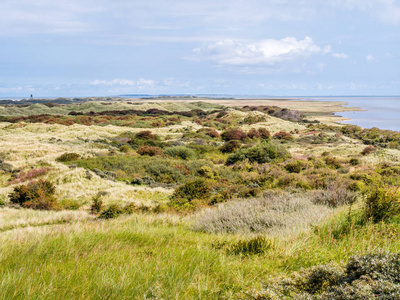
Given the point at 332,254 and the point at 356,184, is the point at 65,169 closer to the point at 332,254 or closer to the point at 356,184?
the point at 356,184

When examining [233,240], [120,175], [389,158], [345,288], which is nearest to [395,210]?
[233,240]

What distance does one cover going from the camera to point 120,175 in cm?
2314

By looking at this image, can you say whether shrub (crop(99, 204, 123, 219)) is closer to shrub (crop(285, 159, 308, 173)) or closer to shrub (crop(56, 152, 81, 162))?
shrub (crop(285, 159, 308, 173))

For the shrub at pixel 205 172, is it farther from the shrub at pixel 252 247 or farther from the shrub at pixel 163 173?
the shrub at pixel 252 247

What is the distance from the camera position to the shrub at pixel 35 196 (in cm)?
1502

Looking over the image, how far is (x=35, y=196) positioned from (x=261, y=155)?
786 inches

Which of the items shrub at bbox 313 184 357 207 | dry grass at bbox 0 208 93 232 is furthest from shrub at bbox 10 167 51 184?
shrub at bbox 313 184 357 207

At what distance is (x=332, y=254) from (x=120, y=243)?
3.08 m

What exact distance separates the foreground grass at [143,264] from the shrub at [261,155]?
2367 centimetres

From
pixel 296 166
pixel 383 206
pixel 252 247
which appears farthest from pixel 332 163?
pixel 252 247

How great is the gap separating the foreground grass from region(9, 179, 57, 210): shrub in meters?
11.2

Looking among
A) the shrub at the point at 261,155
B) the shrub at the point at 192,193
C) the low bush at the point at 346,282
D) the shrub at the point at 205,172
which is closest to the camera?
the low bush at the point at 346,282

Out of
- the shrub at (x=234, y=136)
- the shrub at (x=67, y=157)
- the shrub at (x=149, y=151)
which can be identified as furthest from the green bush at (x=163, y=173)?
the shrub at (x=234, y=136)

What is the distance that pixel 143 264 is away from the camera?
140 inches
